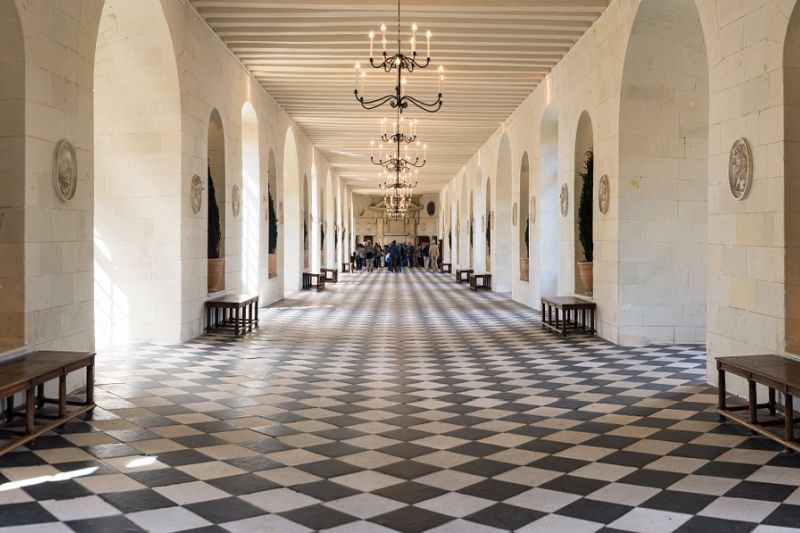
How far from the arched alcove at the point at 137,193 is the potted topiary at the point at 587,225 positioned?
5.38 m

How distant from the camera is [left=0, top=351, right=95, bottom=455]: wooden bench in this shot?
3932 millimetres

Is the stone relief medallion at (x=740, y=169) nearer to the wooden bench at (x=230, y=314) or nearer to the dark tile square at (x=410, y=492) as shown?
the dark tile square at (x=410, y=492)

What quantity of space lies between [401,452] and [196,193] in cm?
574

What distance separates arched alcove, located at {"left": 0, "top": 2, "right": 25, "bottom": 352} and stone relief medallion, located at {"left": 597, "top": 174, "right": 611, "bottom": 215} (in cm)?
642

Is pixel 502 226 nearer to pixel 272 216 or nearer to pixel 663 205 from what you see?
pixel 272 216

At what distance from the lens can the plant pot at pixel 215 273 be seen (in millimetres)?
9961

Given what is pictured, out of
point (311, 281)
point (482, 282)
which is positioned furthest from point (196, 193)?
point (482, 282)

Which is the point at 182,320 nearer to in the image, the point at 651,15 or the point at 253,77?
the point at 253,77

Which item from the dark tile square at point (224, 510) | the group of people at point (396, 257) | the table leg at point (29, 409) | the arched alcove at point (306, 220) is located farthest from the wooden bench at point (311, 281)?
the dark tile square at point (224, 510)

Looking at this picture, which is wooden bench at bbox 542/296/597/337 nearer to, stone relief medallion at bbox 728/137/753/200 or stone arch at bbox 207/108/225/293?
stone relief medallion at bbox 728/137/753/200

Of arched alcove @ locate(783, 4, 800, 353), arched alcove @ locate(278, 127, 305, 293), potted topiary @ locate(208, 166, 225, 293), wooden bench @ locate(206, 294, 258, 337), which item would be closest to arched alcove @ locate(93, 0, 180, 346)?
wooden bench @ locate(206, 294, 258, 337)

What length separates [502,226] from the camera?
683 inches

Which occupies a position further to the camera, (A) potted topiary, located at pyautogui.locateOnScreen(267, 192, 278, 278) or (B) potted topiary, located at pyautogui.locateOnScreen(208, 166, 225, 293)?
(A) potted topiary, located at pyautogui.locateOnScreen(267, 192, 278, 278)

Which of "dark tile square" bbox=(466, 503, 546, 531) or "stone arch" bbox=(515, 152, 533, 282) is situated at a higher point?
"stone arch" bbox=(515, 152, 533, 282)
